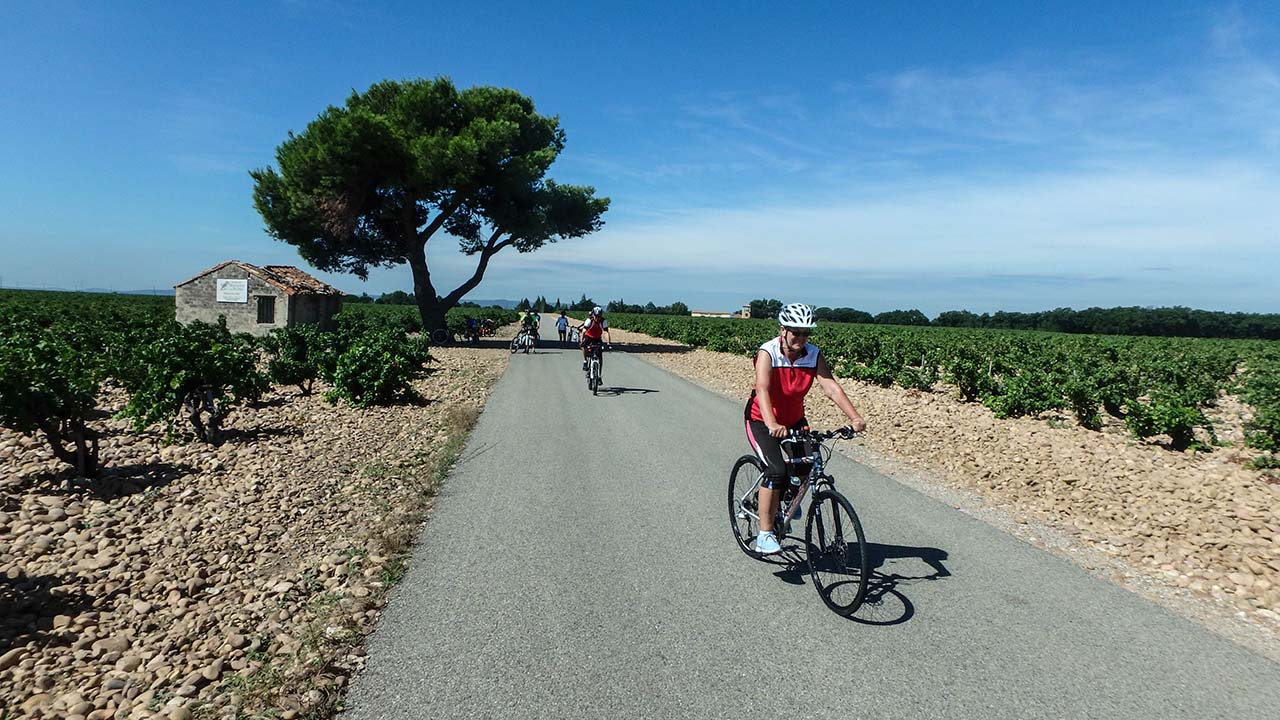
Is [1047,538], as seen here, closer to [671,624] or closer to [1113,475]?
[1113,475]

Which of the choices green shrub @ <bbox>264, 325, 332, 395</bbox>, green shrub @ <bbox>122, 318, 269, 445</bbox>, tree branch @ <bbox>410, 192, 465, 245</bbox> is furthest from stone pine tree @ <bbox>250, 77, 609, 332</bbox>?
green shrub @ <bbox>122, 318, 269, 445</bbox>

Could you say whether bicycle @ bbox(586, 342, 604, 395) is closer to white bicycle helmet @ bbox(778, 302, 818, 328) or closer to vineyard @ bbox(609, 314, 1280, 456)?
vineyard @ bbox(609, 314, 1280, 456)

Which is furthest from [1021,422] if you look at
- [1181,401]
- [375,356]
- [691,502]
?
[375,356]

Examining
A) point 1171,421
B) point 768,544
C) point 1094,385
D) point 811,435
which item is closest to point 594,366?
point 1094,385

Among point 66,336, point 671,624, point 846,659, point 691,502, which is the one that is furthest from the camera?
point 66,336

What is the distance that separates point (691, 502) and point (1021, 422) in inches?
374

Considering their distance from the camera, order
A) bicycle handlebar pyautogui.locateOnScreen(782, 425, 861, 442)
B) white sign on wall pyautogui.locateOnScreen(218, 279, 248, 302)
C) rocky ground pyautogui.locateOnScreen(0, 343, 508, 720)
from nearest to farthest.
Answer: rocky ground pyautogui.locateOnScreen(0, 343, 508, 720)
bicycle handlebar pyautogui.locateOnScreen(782, 425, 861, 442)
white sign on wall pyautogui.locateOnScreen(218, 279, 248, 302)

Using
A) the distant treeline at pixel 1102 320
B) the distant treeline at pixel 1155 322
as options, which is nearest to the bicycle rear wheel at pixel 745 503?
the distant treeline at pixel 1102 320

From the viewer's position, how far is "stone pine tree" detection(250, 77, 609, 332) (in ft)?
102

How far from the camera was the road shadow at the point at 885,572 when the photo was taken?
4.26 metres

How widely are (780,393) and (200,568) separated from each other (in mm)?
4556

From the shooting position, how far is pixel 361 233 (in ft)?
115

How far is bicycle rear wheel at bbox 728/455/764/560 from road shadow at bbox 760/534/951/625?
0.23 m

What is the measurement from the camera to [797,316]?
455 centimetres
